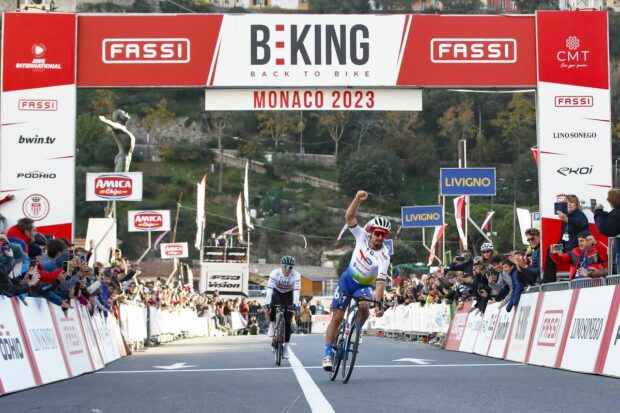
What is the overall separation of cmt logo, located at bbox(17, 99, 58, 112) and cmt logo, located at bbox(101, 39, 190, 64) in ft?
4.29

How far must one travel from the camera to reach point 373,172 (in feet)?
533

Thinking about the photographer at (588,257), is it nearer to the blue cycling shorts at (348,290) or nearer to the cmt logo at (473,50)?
the blue cycling shorts at (348,290)

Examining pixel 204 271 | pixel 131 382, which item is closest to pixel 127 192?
pixel 131 382

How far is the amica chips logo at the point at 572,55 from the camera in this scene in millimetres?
23156

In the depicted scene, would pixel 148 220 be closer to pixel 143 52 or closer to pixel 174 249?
pixel 174 249

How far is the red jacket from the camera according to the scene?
17791 millimetres

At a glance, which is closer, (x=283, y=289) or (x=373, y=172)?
(x=283, y=289)

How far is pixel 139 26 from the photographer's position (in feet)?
75.7

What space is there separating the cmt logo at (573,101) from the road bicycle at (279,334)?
6613 mm

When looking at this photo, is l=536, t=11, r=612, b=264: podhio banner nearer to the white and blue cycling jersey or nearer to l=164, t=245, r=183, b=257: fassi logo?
the white and blue cycling jersey

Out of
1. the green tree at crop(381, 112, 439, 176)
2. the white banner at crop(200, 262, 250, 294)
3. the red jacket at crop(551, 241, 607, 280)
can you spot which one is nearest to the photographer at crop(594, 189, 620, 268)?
the red jacket at crop(551, 241, 607, 280)

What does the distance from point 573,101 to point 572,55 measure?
2.90ft

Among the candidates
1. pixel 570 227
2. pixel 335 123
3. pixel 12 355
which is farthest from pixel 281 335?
pixel 335 123

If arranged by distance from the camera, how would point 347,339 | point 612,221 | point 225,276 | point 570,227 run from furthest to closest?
point 225,276 < point 570,227 < point 612,221 < point 347,339
